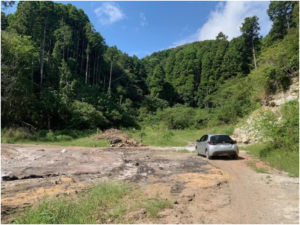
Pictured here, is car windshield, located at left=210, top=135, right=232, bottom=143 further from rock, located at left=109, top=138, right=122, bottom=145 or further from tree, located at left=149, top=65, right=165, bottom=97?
tree, located at left=149, top=65, right=165, bottom=97

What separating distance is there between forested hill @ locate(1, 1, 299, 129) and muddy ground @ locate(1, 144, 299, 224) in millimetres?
16704

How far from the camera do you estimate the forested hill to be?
28.5m

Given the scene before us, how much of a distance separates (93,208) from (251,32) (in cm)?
5785

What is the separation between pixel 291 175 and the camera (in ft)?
30.5

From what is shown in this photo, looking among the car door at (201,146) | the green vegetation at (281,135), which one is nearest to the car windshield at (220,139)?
the car door at (201,146)

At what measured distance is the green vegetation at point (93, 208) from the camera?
5141 millimetres

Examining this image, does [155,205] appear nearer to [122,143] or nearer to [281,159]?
[281,159]

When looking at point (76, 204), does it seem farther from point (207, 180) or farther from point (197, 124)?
point (197, 124)

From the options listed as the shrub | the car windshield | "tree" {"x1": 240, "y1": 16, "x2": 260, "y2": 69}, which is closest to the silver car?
the car windshield

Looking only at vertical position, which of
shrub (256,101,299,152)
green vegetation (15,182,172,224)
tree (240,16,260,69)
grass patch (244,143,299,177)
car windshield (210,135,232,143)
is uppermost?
tree (240,16,260,69)

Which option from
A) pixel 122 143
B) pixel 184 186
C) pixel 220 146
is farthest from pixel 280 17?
pixel 184 186

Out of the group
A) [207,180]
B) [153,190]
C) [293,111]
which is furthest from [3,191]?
[293,111]

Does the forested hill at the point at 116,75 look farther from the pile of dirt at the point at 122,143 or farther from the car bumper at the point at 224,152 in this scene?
the pile of dirt at the point at 122,143

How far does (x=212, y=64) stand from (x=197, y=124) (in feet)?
91.4
